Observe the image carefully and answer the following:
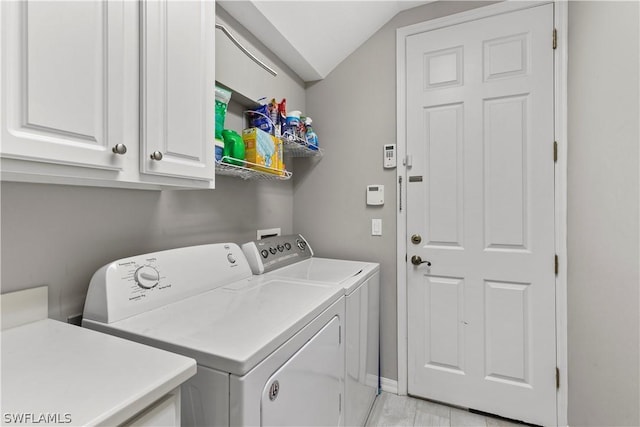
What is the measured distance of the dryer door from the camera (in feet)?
2.76

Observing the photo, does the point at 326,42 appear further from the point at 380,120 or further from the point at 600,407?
the point at 600,407

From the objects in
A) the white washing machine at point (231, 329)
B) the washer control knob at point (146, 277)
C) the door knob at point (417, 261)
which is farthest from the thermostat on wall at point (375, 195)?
the washer control knob at point (146, 277)

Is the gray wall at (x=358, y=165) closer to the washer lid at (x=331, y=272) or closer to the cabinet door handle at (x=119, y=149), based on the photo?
the washer lid at (x=331, y=272)

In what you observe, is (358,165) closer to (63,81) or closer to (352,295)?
(352,295)

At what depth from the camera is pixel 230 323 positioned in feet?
3.05

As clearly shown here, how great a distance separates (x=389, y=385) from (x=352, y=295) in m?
1.12

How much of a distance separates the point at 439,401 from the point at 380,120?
78.6 inches

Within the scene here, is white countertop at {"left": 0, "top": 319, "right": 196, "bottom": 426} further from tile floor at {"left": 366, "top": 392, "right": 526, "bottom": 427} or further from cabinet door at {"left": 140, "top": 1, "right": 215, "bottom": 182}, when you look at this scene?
tile floor at {"left": 366, "top": 392, "right": 526, "bottom": 427}

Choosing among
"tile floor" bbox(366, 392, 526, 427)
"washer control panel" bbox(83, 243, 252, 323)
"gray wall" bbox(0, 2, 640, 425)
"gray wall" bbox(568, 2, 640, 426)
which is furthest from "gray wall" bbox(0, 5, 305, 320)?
"gray wall" bbox(568, 2, 640, 426)

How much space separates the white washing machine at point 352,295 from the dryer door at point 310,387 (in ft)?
0.46

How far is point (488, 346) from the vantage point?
191 centimetres

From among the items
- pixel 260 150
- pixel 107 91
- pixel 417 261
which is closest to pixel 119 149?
pixel 107 91

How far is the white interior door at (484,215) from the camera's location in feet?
5.90

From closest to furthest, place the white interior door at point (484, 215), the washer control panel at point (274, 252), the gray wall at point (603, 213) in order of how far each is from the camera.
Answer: the gray wall at point (603, 213), the washer control panel at point (274, 252), the white interior door at point (484, 215)
